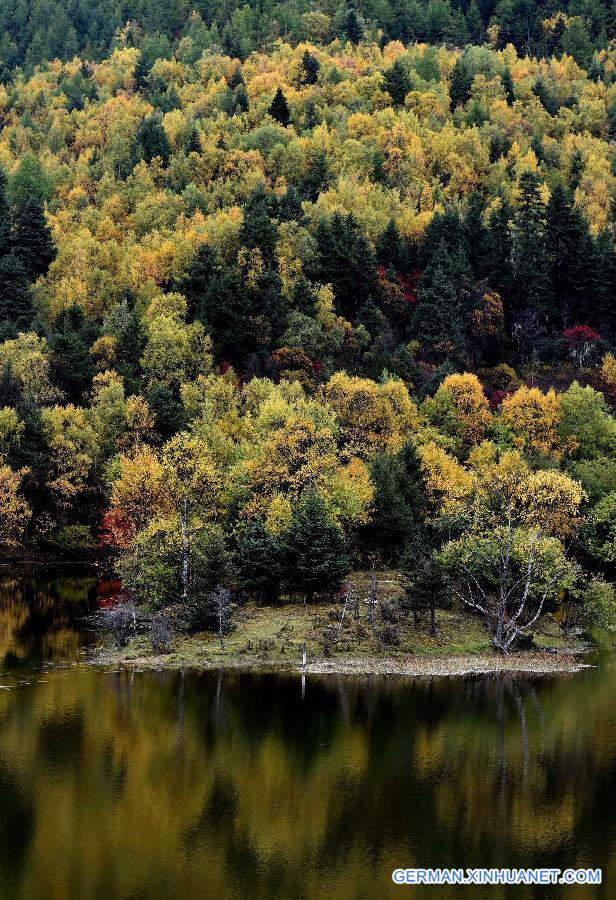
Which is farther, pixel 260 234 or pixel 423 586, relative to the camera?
pixel 260 234

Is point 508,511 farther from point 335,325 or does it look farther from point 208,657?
point 335,325

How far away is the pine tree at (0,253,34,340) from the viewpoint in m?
145

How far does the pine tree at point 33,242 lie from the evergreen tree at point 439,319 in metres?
56.7

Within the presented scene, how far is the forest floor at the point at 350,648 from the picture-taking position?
2837 inches

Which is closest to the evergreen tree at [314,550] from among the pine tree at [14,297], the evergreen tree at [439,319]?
the evergreen tree at [439,319]

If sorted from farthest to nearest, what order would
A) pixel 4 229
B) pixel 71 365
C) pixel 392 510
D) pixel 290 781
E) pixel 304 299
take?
pixel 4 229, pixel 304 299, pixel 71 365, pixel 392 510, pixel 290 781

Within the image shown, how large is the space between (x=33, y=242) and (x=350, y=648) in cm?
10551

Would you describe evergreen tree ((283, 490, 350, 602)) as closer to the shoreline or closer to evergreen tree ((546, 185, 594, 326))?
the shoreline

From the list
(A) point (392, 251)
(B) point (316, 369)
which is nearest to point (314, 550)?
(B) point (316, 369)

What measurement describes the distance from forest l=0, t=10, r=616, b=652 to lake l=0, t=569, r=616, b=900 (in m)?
12.5

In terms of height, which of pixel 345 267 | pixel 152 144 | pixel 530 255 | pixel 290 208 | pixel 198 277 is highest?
pixel 152 144

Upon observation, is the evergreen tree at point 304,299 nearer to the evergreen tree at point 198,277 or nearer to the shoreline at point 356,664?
the evergreen tree at point 198,277

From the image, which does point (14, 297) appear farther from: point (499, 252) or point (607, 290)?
point (607, 290)

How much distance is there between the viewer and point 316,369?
13712 cm
